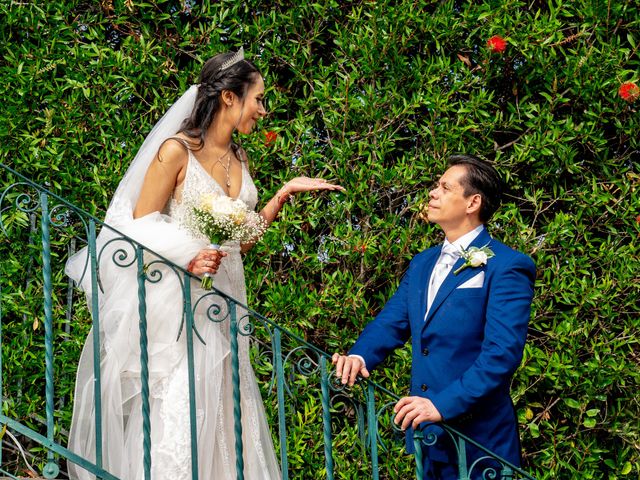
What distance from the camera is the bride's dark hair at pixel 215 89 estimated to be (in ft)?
14.9

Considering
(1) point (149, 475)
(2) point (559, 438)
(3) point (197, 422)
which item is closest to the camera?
(1) point (149, 475)

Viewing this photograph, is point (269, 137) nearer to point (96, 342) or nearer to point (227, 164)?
point (227, 164)

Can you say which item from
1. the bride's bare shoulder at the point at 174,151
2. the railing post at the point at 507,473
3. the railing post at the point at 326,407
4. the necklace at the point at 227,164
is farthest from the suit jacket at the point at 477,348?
the bride's bare shoulder at the point at 174,151

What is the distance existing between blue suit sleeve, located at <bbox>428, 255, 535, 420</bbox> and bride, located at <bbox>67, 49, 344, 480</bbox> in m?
0.88

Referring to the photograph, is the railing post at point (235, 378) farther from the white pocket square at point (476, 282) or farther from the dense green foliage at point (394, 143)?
the dense green foliage at point (394, 143)

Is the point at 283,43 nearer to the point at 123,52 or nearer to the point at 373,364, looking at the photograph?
the point at 123,52

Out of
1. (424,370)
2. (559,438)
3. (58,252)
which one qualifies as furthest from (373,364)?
(58,252)

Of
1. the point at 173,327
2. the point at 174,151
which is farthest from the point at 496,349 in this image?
the point at 174,151

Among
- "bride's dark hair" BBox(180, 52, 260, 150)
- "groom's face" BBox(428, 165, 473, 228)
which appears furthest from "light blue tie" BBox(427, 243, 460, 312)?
"bride's dark hair" BBox(180, 52, 260, 150)

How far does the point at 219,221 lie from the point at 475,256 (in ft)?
3.25

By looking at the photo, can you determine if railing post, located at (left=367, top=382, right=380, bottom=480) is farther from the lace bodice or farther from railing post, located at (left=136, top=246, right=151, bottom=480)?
the lace bodice

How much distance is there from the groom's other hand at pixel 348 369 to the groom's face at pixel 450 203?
67 cm

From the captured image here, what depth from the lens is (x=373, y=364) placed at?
4355mm

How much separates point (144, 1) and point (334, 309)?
6.44ft
